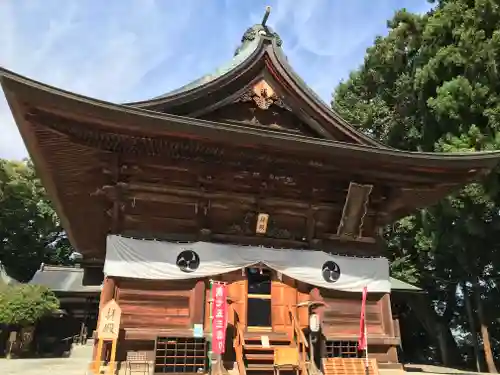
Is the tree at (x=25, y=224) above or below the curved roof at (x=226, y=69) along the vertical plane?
above

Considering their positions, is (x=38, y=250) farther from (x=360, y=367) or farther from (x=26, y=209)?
(x=360, y=367)

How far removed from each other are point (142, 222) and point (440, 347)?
2430 centimetres

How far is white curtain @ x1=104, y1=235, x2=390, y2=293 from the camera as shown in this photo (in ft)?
28.8

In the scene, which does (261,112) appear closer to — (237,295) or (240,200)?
(240,200)

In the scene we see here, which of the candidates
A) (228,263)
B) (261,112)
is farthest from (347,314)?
A: (261,112)

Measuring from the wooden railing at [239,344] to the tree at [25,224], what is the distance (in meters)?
32.9

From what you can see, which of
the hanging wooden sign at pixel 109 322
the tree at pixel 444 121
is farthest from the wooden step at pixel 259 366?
the tree at pixel 444 121

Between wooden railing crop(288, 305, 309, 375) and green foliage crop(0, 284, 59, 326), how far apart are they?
18.4 m

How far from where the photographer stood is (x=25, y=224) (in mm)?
40156

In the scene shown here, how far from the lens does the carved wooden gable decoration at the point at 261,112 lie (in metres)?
10.7

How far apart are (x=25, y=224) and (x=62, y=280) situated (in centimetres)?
1185

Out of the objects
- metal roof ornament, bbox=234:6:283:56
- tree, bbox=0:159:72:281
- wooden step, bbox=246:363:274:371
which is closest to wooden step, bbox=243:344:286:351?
wooden step, bbox=246:363:274:371

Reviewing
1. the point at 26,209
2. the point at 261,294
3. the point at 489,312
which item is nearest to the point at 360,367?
the point at 261,294

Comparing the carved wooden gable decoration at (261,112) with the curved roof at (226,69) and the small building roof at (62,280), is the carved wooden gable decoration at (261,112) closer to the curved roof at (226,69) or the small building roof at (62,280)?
the curved roof at (226,69)
